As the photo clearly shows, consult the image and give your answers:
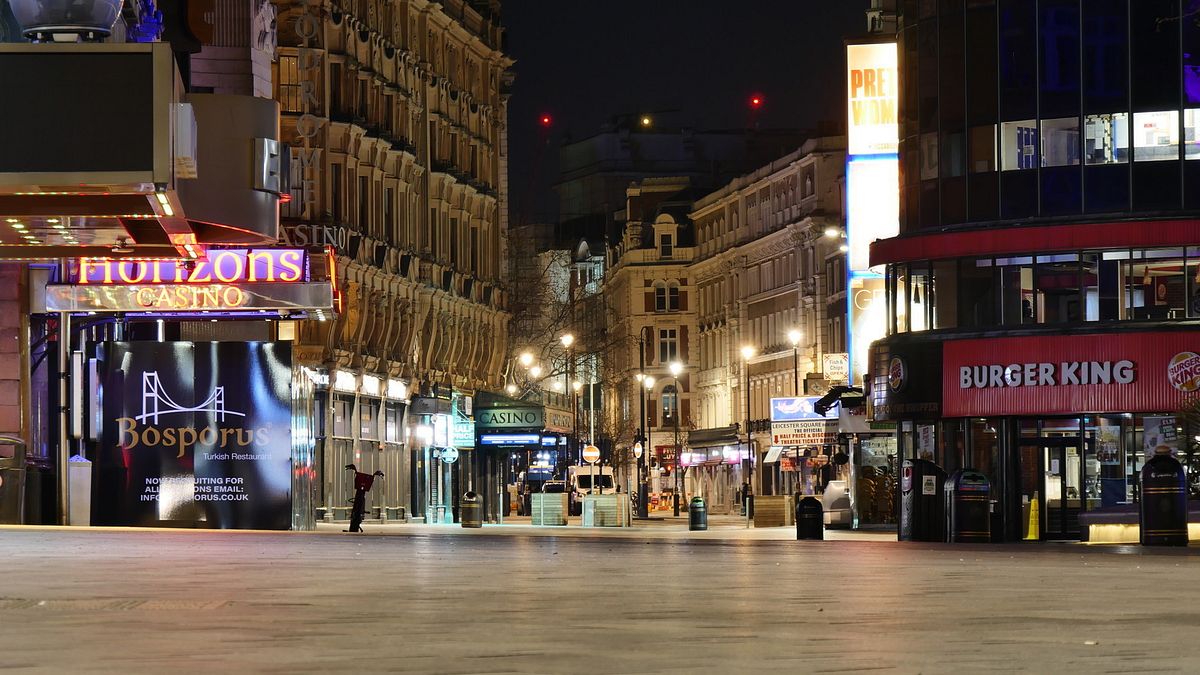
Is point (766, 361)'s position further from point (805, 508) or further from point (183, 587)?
point (183, 587)

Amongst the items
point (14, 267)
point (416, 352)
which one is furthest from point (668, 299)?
point (14, 267)

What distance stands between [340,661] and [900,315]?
41365mm

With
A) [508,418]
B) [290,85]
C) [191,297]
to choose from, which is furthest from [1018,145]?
[508,418]

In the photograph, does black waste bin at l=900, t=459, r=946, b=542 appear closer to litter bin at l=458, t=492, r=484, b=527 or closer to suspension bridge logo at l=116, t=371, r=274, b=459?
suspension bridge logo at l=116, t=371, r=274, b=459

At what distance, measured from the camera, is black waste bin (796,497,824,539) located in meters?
46.6

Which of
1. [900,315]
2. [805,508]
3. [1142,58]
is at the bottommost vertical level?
[805,508]

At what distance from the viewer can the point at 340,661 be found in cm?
1275

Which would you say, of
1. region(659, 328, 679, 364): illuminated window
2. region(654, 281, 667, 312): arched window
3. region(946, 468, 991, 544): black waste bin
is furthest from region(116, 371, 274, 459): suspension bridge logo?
region(654, 281, 667, 312): arched window

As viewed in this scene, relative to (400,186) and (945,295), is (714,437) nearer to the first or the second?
(400,186)

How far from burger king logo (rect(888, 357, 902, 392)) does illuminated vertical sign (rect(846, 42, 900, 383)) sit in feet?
34.3

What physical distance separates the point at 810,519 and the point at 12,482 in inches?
589

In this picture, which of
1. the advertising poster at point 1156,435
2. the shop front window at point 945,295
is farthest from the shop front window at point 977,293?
the advertising poster at point 1156,435

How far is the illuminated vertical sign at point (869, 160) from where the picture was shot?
206ft

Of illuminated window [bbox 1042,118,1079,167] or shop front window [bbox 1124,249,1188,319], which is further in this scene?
illuminated window [bbox 1042,118,1079,167]
